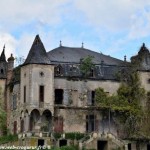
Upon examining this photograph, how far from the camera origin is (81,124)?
259ft

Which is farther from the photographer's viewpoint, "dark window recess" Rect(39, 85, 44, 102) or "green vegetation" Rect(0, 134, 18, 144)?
"dark window recess" Rect(39, 85, 44, 102)

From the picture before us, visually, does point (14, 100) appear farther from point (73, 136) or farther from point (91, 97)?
point (73, 136)

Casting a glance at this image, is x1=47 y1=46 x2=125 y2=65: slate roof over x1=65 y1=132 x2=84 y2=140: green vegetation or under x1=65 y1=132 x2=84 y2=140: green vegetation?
over

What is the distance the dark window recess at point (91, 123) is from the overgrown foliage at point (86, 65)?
5.02 m

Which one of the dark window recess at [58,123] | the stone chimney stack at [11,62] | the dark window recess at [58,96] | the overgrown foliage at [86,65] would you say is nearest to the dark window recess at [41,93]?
the dark window recess at [58,96]

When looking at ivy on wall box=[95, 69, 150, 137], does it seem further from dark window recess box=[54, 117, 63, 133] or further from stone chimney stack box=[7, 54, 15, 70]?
stone chimney stack box=[7, 54, 15, 70]

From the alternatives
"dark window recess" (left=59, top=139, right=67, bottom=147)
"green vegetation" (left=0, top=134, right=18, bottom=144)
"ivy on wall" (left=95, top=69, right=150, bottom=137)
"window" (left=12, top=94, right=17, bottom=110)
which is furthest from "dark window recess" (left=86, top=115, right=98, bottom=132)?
"green vegetation" (left=0, top=134, right=18, bottom=144)

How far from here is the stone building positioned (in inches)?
3019

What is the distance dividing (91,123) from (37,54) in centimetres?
1026

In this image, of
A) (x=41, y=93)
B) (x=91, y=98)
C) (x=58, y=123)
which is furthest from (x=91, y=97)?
(x=41, y=93)

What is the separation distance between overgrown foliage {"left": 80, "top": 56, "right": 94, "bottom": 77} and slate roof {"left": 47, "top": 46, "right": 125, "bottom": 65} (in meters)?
1.08

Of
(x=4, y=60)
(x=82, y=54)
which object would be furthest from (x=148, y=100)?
(x=4, y=60)

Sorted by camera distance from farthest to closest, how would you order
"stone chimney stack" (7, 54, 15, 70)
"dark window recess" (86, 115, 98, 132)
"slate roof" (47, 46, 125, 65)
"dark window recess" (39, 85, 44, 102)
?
Answer: 1. "stone chimney stack" (7, 54, 15, 70)
2. "slate roof" (47, 46, 125, 65)
3. "dark window recess" (86, 115, 98, 132)
4. "dark window recess" (39, 85, 44, 102)

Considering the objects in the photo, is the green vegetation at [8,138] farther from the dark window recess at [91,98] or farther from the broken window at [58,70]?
the dark window recess at [91,98]
